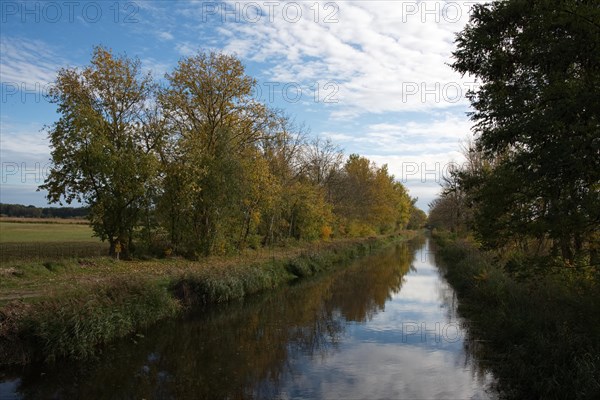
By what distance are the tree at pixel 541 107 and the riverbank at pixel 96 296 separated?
11.0 meters

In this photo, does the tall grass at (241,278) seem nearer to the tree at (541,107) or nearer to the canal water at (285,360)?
the canal water at (285,360)

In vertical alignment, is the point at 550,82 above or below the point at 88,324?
above

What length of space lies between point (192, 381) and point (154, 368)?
4.89 ft

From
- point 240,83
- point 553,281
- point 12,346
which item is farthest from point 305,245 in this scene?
point 12,346

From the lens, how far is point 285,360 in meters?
12.3

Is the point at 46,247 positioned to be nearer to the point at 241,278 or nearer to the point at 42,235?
the point at 241,278

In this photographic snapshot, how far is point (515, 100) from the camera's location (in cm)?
1098

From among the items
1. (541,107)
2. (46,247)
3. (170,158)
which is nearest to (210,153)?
(170,158)

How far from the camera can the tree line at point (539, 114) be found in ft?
28.7

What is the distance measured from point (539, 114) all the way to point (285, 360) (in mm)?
8786

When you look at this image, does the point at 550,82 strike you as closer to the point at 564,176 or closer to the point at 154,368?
the point at 564,176

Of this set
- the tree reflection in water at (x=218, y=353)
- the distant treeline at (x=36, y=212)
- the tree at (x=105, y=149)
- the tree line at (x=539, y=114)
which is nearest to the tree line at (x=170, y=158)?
the tree at (x=105, y=149)

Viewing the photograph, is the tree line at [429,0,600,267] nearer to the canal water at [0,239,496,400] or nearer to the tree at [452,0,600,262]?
the tree at [452,0,600,262]

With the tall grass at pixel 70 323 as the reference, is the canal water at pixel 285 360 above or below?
below
